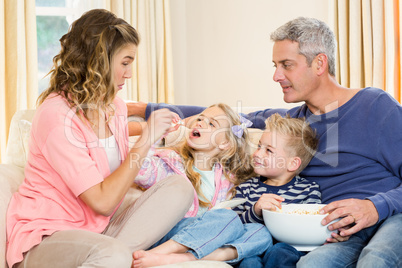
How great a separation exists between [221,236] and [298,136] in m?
0.58

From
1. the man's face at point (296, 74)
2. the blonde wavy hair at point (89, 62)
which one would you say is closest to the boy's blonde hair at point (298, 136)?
the man's face at point (296, 74)

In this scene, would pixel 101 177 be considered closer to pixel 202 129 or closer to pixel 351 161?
pixel 202 129

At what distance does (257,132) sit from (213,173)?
0.29 metres

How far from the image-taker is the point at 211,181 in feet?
7.25

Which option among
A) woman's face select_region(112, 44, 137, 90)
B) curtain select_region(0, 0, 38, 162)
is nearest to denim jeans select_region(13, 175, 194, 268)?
woman's face select_region(112, 44, 137, 90)

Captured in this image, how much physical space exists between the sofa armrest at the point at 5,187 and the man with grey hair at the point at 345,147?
683 mm

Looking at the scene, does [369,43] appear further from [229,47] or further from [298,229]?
[298,229]

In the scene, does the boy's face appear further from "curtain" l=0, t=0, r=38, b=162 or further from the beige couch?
"curtain" l=0, t=0, r=38, b=162

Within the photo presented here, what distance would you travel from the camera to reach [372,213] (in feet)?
5.45

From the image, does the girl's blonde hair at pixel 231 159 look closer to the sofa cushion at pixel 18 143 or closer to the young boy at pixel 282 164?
the young boy at pixel 282 164

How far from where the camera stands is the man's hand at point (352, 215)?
64.9 inches

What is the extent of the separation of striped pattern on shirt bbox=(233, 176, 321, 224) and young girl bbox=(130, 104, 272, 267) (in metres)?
0.06

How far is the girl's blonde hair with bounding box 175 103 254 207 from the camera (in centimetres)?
219

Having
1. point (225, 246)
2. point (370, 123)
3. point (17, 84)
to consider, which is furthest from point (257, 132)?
point (17, 84)
